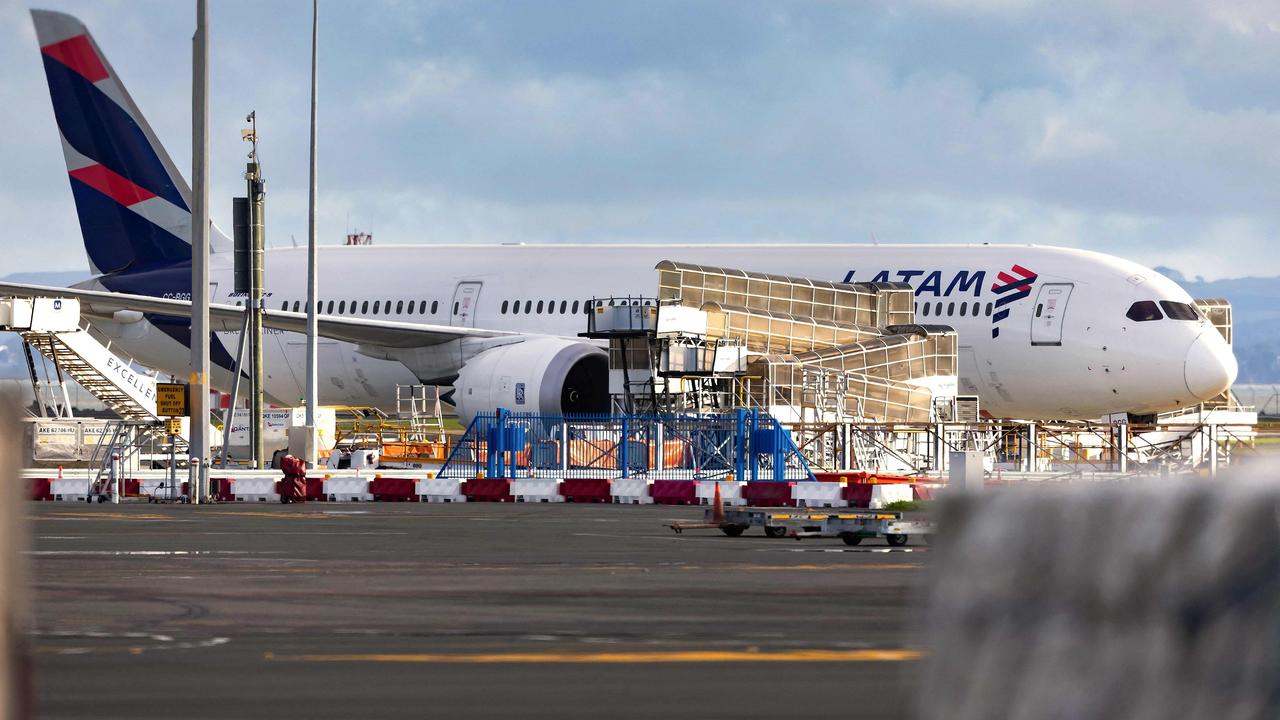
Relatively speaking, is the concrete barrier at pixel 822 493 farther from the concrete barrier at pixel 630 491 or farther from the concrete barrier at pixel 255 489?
the concrete barrier at pixel 255 489

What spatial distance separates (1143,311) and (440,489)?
1292cm

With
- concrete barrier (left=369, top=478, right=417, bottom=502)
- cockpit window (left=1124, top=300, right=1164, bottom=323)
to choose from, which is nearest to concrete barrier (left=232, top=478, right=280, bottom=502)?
concrete barrier (left=369, top=478, right=417, bottom=502)

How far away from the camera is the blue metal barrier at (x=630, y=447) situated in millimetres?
27250

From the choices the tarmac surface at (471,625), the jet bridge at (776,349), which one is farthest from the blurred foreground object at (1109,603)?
the jet bridge at (776,349)

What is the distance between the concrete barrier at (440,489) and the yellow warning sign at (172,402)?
3.72 m

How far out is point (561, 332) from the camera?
121ft

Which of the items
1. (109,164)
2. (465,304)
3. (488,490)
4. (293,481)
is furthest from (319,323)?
(488,490)

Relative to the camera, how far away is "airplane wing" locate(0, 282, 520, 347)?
3547 centimetres

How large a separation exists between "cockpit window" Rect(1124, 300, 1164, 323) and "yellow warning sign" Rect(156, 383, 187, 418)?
1555 centimetres

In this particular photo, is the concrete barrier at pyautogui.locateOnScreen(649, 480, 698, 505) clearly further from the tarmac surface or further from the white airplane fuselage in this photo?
the white airplane fuselage

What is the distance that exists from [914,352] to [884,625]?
78.5ft

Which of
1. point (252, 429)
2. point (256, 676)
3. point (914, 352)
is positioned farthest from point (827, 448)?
point (256, 676)

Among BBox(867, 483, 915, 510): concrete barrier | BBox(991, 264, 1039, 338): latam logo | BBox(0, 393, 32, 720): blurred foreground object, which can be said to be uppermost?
BBox(991, 264, 1039, 338): latam logo

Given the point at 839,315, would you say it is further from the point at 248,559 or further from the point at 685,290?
the point at 248,559
